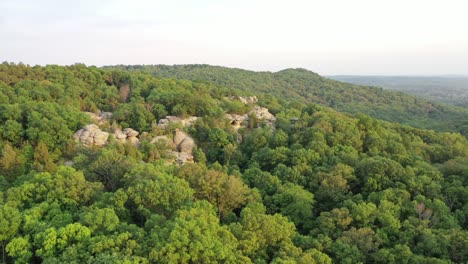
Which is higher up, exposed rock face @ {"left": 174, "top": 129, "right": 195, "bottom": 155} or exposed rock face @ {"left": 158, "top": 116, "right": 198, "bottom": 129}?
exposed rock face @ {"left": 158, "top": 116, "right": 198, "bottom": 129}

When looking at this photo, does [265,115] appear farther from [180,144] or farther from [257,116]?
[180,144]

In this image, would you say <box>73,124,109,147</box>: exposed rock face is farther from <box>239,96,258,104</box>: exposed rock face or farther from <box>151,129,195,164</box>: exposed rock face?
<box>239,96,258,104</box>: exposed rock face

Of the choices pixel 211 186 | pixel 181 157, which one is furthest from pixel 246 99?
pixel 211 186

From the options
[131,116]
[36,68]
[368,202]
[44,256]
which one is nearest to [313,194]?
[368,202]

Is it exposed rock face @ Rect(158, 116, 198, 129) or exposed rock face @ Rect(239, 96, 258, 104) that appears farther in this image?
exposed rock face @ Rect(239, 96, 258, 104)

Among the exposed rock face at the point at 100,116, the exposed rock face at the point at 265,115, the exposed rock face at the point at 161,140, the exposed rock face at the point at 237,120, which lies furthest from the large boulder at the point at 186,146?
the exposed rock face at the point at 265,115

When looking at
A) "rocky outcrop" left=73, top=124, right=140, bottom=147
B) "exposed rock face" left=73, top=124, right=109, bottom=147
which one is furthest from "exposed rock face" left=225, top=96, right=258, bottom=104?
"exposed rock face" left=73, top=124, right=109, bottom=147
